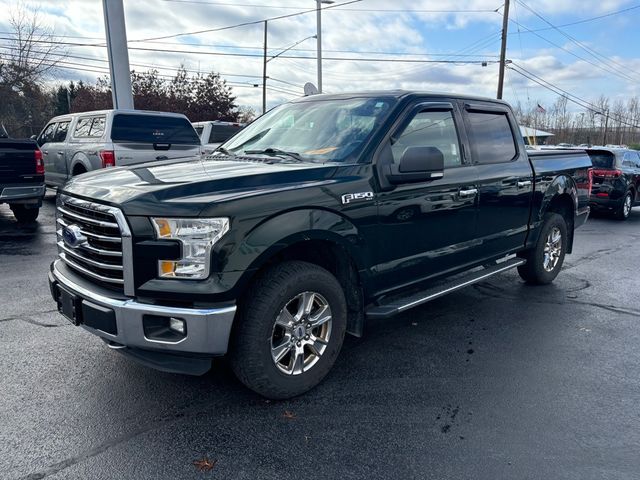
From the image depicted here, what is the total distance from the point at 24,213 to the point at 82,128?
6.93 ft

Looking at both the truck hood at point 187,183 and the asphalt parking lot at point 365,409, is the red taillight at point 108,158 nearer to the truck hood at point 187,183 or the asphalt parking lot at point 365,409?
the asphalt parking lot at point 365,409

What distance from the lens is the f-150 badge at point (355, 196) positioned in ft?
11.2

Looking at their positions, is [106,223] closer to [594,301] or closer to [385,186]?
[385,186]

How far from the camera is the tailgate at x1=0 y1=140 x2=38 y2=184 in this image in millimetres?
8305

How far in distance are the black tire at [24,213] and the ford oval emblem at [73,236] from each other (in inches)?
287

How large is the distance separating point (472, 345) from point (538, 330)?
85cm

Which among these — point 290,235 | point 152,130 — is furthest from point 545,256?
point 152,130

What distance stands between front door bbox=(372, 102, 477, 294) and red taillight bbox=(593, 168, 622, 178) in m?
9.87

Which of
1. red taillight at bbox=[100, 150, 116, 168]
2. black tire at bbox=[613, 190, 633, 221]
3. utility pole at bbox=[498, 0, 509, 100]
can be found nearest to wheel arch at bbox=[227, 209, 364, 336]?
red taillight at bbox=[100, 150, 116, 168]

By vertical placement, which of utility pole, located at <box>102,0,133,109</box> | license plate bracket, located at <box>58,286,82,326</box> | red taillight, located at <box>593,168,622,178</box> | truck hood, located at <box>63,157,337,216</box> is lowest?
license plate bracket, located at <box>58,286,82,326</box>

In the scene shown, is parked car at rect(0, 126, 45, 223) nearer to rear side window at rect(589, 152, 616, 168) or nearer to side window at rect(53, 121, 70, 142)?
side window at rect(53, 121, 70, 142)

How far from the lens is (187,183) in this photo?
9.81 ft

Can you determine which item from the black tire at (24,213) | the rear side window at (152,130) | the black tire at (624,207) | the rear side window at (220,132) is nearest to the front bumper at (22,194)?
the black tire at (24,213)

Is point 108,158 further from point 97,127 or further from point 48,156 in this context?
point 48,156
